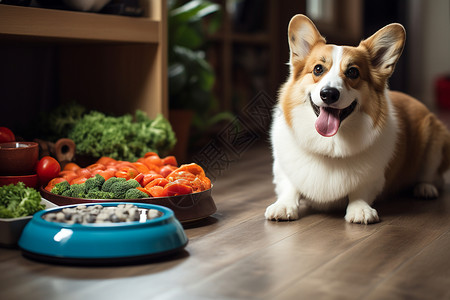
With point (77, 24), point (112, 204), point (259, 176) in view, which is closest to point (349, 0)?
point (259, 176)

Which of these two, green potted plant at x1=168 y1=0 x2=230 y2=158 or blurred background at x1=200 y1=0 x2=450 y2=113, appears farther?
blurred background at x1=200 y1=0 x2=450 y2=113

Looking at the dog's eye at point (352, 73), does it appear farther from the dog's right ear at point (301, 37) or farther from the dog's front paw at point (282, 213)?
the dog's front paw at point (282, 213)

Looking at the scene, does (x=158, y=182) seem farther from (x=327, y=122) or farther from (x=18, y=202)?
(x=327, y=122)

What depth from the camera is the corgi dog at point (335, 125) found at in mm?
1823

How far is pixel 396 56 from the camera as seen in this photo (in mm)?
1905

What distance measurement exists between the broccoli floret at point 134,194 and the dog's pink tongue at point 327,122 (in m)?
0.63

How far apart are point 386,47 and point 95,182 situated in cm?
113

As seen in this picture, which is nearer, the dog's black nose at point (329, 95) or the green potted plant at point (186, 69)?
the dog's black nose at point (329, 95)

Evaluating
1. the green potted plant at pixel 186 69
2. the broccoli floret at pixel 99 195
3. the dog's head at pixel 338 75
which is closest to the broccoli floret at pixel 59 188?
the broccoli floret at pixel 99 195

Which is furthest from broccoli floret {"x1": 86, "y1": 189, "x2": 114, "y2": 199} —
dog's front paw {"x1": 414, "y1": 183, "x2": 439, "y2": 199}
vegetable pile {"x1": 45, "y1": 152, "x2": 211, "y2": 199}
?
dog's front paw {"x1": 414, "y1": 183, "x2": 439, "y2": 199}

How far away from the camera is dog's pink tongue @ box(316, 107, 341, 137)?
1.81 meters

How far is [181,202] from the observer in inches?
70.8

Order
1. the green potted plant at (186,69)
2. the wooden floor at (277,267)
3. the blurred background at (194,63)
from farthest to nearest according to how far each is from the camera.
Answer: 1. the green potted plant at (186,69)
2. the blurred background at (194,63)
3. the wooden floor at (277,267)

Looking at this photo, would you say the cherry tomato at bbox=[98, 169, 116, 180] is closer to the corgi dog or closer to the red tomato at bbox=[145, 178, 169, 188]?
the red tomato at bbox=[145, 178, 169, 188]
